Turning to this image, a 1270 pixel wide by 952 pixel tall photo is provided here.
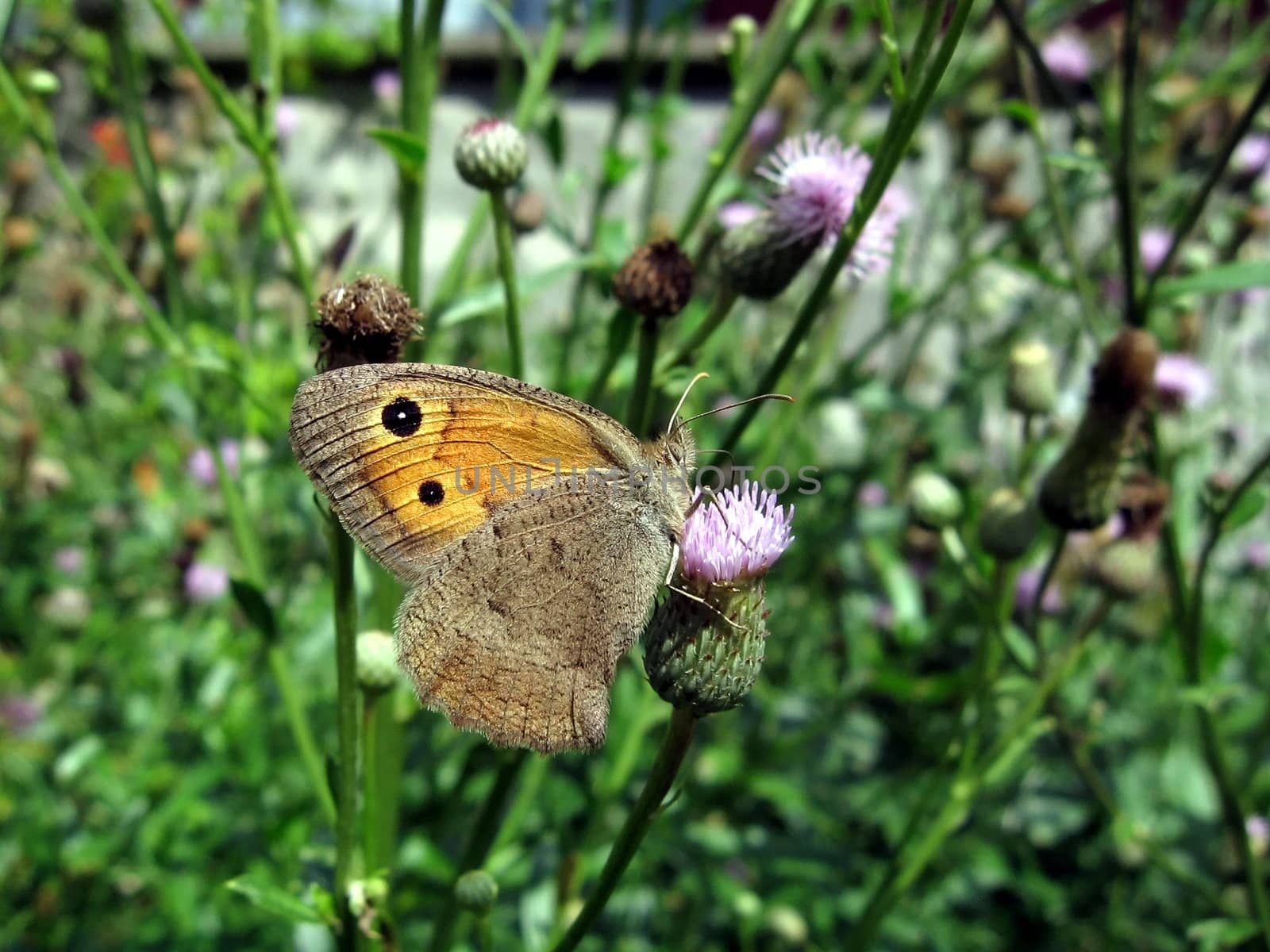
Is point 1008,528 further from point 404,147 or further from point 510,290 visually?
point 404,147

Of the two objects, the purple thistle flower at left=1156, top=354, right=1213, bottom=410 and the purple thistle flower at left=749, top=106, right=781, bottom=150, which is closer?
the purple thistle flower at left=1156, top=354, right=1213, bottom=410

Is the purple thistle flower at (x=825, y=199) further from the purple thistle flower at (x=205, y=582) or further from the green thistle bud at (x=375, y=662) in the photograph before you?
the purple thistle flower at (x=205, y=582)

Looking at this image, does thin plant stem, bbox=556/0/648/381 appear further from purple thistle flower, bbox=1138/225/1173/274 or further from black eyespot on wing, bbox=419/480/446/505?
purple thistle flower, bbox=1138/225/1173/274

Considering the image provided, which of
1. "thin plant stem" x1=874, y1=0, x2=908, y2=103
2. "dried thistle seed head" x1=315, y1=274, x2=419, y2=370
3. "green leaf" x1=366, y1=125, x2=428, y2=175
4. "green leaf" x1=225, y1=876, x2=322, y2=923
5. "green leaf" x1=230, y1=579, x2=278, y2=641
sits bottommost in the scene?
"green leaf" x1=225, y1=876, x2=322, y2=923

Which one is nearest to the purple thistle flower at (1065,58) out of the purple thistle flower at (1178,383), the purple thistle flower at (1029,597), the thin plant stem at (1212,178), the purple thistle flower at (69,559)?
the purple thistle flower at (1178,383)

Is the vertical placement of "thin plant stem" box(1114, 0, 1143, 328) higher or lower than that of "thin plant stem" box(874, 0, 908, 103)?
higher

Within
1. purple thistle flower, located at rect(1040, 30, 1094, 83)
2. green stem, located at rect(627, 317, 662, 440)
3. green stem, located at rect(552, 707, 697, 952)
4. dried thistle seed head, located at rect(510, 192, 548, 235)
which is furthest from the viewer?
purple thistle flower, located at rect(1040, 30, 1094, 83)

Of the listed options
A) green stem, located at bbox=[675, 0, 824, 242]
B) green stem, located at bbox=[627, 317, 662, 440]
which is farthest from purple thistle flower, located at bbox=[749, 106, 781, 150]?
green stem, located at bbox=[627, 317, 662, 440]
